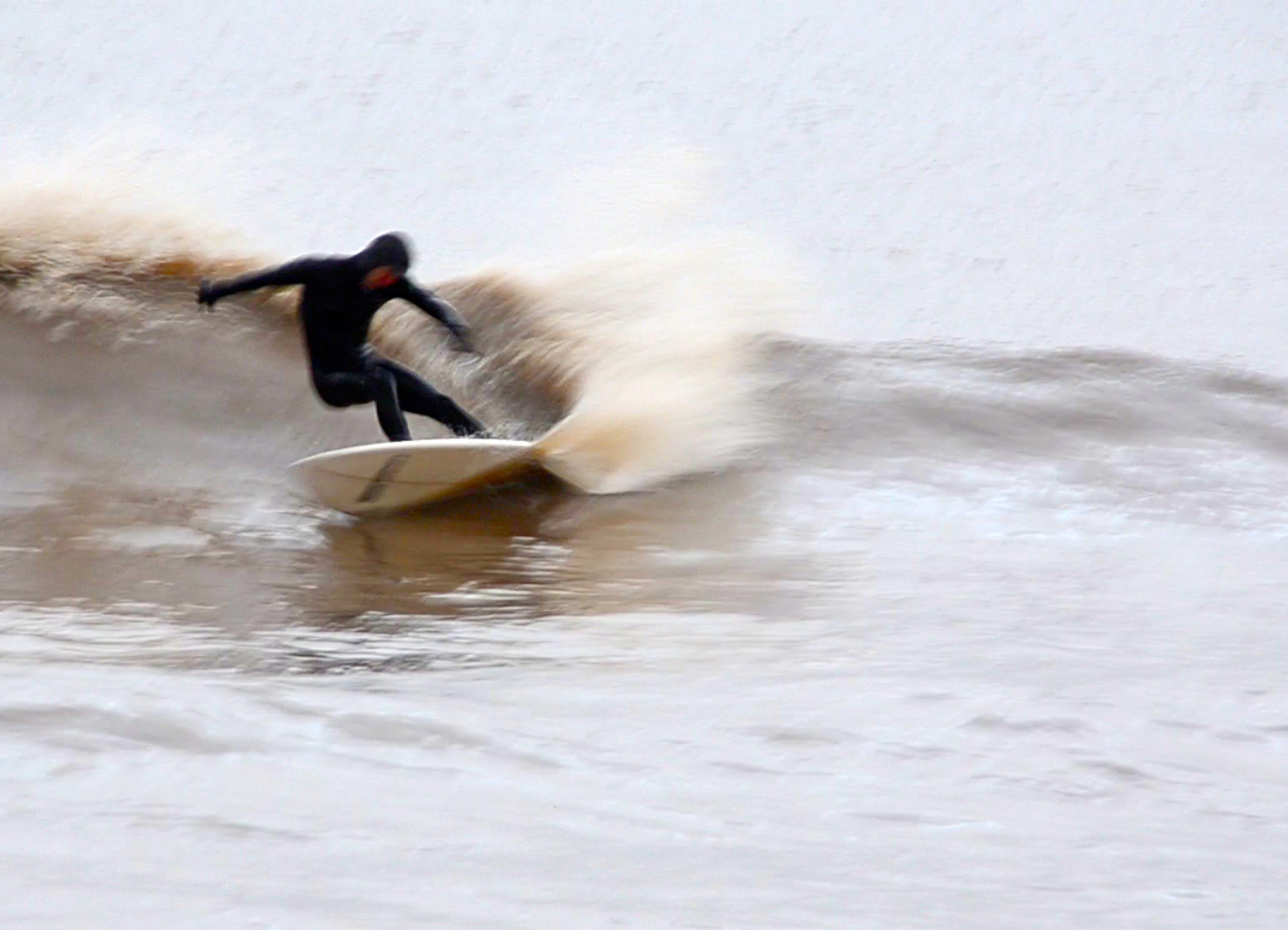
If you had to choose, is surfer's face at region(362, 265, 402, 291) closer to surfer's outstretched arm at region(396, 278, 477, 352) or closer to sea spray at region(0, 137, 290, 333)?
surfer's outstretched arm at region(396, 278, 477, 352)

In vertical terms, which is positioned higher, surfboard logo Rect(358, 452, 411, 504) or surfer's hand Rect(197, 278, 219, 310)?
surfer's hand Rect(197, 278, 219, 310)

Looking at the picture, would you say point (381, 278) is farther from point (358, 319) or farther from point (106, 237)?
point (106, 237)

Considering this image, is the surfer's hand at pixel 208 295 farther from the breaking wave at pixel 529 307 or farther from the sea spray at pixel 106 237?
the sea spray at pixel 106 237

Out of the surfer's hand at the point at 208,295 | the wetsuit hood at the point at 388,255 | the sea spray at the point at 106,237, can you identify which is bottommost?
the surfer's hand at the point at 208,295

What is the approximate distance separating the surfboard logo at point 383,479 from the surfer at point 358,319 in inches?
8.7

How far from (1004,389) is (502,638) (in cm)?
589

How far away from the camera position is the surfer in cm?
648

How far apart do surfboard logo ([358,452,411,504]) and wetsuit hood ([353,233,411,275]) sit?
73 centimetres

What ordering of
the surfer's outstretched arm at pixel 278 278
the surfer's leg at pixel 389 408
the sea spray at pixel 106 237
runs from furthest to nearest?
the sea spray at pixel 106 237 < the surfer's outstretched arm at pixel 278 278 < the surfer's leg at pixel 389 408

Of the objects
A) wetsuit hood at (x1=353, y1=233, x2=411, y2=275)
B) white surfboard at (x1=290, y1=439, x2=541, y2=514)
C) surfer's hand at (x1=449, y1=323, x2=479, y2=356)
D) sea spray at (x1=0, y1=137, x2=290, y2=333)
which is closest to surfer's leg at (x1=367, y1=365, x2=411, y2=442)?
white surfboard at (x1=290, y1=439, x2=541, y2=514)

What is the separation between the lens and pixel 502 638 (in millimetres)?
4555

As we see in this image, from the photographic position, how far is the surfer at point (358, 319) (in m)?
6.48

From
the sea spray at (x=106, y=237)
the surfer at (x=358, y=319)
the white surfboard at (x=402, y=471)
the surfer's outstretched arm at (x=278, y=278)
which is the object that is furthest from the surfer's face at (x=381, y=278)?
the sea spray at (x=106, y=237)

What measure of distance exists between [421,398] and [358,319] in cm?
38
